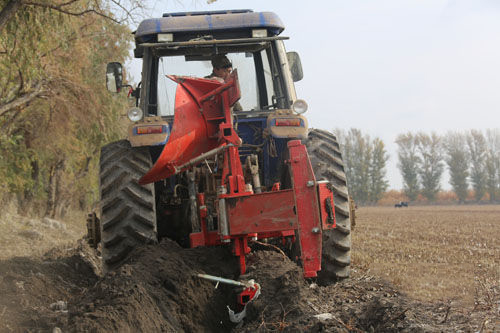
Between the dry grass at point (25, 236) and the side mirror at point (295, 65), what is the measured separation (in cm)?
559

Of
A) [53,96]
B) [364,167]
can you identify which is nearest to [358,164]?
[364,167]

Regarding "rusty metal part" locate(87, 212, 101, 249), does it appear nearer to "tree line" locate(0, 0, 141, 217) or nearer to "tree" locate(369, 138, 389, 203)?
"tree line" locate(0, 0, 141, 217)

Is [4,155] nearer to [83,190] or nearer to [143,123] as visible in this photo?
[83,190]

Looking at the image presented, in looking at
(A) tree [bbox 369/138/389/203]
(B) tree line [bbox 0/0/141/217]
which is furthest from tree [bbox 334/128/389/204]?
(B) tree line [bbox 0/0/141/217]

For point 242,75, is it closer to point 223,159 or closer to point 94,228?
point 223,159

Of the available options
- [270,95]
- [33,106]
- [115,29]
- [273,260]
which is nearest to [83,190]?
[33,106]

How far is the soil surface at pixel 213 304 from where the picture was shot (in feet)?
11.0

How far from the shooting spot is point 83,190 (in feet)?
68.8

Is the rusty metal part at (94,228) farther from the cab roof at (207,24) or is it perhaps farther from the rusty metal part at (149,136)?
the cab roof at (207,24)

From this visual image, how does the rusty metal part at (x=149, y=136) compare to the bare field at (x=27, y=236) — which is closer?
the rusty metal part at (x=149, y=136)

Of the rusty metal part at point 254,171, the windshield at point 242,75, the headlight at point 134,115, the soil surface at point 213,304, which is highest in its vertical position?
the windshield at point 242,75

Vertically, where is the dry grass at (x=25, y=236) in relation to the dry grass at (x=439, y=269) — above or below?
above

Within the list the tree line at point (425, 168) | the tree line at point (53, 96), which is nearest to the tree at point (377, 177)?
the tree line at point (425, 168)

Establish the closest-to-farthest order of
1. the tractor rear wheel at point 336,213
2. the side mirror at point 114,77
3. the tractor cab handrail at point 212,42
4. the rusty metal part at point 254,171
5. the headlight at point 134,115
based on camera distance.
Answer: the rusty metal part at point 254,171, the tractor rear wheel at point 336,213, the headlight at point 134,115, the tractor cab handrail at point 212,42, the side mirror at point 114,77
